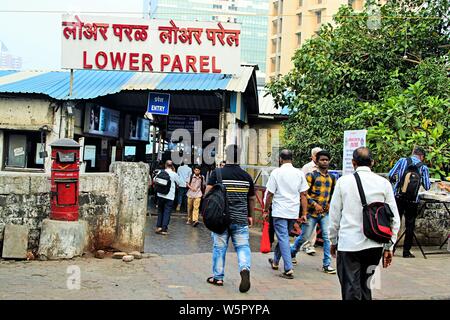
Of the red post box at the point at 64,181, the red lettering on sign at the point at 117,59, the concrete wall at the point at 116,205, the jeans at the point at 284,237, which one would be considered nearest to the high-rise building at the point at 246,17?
the red lettering on sign at the point at 117,59

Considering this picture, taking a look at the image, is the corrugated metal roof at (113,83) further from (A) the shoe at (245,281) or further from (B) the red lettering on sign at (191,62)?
(A) the shoe at (245,281)

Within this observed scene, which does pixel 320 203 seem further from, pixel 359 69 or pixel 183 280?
pixel 359 69

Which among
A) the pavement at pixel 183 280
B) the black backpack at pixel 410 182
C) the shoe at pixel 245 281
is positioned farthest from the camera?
the black backpack at pixel 410 182

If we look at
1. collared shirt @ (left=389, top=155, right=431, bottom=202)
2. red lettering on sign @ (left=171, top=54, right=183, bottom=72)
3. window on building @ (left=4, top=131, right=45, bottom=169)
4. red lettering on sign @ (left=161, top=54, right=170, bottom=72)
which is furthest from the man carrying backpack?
window on building @ (left=4, top=131, right=45, bottom=169)

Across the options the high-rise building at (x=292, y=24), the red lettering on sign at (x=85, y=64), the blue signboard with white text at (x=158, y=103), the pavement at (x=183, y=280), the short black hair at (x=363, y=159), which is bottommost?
the pavement at (x=183, y=280)

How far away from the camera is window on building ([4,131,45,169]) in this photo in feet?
51.2

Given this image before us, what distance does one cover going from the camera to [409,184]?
8.07m

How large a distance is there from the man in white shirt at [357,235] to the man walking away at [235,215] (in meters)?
1.52

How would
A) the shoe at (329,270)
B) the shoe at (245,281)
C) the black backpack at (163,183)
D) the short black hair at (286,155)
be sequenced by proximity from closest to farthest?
the shoe at (245,281) < the short black hair at (286,155) < the shoe at (329,270) < the black backpack at (163,183)

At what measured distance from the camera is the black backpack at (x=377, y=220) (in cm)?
443

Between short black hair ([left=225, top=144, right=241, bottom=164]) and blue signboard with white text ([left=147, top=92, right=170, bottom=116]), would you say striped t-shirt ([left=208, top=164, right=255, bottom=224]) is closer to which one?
short black hair ([left=225, top=144, right=241, bottom=164])

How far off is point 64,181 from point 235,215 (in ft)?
9.20

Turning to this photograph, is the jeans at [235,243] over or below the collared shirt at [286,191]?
below

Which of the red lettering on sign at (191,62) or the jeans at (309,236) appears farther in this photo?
the red lettering on sign at (191,62)
